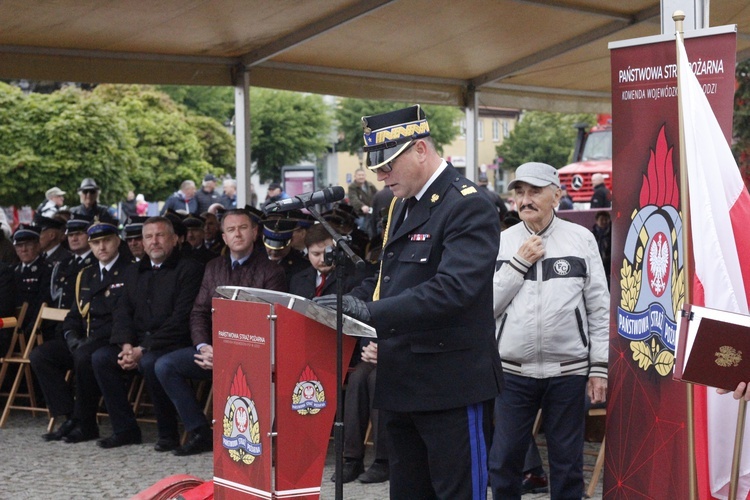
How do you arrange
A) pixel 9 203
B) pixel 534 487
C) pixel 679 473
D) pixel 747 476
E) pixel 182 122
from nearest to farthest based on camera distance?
pixel 747 476 → pixel 679 473 → pixel 534 487 → pixel 9 203 → pixel 182 122

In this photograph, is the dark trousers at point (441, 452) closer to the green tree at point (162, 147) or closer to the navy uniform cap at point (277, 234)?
the navy uniform cap at point (277, 234)

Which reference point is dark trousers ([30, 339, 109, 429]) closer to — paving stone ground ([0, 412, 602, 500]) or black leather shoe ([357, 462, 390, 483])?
paving stone ground ([0, 412, 602, 500])

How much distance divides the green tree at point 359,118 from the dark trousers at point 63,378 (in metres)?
44.3

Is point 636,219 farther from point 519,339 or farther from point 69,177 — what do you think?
point 69,177

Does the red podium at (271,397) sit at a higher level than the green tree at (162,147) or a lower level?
lower

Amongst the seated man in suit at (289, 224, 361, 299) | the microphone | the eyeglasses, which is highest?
the eyeglasses

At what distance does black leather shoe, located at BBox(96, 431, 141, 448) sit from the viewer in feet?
25.9

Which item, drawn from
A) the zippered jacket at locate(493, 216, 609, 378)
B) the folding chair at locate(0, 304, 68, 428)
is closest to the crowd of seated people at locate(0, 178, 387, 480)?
the folding chair at locate(0, 304, 68, 428)

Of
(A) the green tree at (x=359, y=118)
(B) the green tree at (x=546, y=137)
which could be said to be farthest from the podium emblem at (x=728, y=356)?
(B) the green tree at (x=546, y=137)

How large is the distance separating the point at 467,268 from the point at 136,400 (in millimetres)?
5613

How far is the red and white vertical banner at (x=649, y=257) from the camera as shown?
4320mm

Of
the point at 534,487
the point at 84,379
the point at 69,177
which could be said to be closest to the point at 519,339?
the point at 534,487

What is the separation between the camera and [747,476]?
3.97 metres

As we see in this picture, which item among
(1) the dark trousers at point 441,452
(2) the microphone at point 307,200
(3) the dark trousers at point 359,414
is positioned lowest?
(3) the dark trousers at point 359,414
